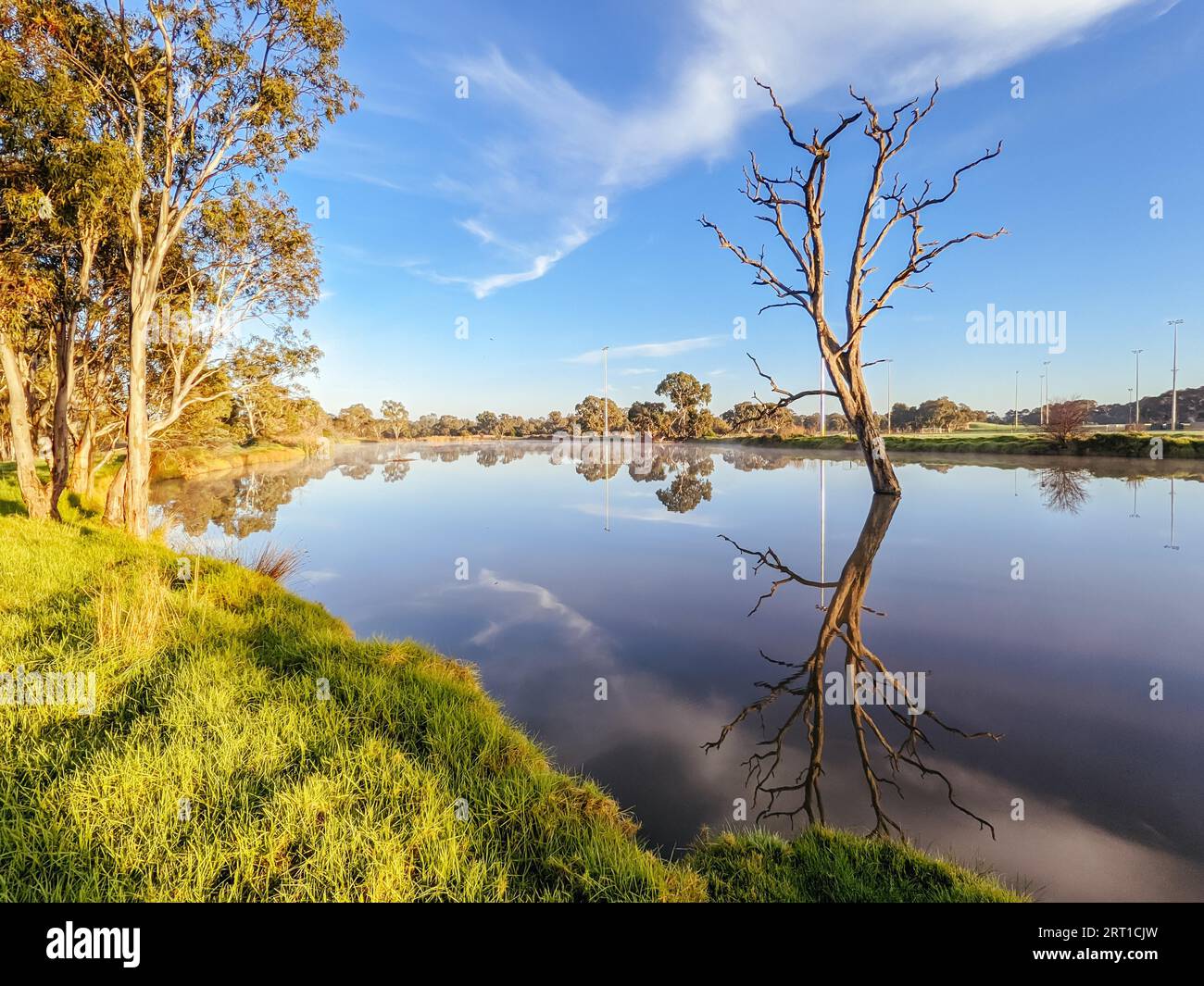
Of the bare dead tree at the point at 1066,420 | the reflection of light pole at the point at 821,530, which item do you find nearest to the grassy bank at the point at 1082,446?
the bare dead tree at the point at 1066,420

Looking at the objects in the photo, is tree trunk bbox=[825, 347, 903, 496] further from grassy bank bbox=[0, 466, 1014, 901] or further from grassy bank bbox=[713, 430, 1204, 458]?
grassy bank bbox=[713, 430, 1204, 458]

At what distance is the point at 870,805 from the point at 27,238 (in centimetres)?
1802

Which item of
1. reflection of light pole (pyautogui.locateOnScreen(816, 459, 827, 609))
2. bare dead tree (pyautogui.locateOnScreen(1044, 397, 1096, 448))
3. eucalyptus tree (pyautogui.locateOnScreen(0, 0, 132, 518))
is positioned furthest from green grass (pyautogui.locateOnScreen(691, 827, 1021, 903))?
bare dead tree (pyautogui.locateOnScreen(1044, 397, 1096, 448))

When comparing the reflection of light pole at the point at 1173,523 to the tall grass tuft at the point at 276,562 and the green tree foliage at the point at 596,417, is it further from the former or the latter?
the green tree foliage at the point at 596,417

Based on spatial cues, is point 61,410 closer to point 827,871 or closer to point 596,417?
point 827,871

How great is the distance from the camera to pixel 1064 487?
19391 millimetres

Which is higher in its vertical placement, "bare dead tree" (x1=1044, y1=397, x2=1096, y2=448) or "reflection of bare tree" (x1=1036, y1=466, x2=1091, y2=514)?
"bare dead tree" (x1=1044, y1=397, x2=1096, y2=448)

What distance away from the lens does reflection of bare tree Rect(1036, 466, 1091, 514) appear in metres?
15.5

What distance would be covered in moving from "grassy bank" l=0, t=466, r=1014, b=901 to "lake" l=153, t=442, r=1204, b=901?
19.1 inches

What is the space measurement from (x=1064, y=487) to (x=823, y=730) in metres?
22.0

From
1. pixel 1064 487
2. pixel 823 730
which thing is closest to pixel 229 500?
pixel 823 730
